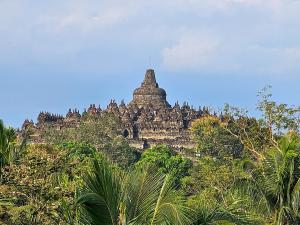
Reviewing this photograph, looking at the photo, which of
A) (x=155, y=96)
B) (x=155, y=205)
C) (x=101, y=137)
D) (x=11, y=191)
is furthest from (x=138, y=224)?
(x=155, y=96)

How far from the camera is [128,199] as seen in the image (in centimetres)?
1175

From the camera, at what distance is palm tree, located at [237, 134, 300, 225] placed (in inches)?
671

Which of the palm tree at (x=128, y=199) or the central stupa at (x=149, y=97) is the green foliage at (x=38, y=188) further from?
the central stupa at (x=149, y=97)

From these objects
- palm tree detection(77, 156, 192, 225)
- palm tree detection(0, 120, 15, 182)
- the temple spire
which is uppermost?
the temple spire

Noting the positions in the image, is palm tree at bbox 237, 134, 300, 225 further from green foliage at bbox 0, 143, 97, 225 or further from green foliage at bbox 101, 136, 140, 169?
green foliage at bbox 101, 136, 140, 169

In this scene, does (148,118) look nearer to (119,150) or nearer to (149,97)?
(149,97)

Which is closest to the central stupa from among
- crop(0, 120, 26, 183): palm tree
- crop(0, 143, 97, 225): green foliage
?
crop(0, 120, 26, 183): palm tree

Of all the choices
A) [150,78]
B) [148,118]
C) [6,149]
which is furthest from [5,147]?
[150,78]

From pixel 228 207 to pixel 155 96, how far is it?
11458 centimetres

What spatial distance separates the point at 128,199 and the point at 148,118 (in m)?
106

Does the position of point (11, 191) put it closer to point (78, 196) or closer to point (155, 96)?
point (78, 196)

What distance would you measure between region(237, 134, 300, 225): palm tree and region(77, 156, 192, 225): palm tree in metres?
5.54

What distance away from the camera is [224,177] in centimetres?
3541

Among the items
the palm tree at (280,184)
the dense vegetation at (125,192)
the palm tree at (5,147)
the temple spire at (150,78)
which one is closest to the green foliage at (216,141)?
the temple spire at (150,78)
